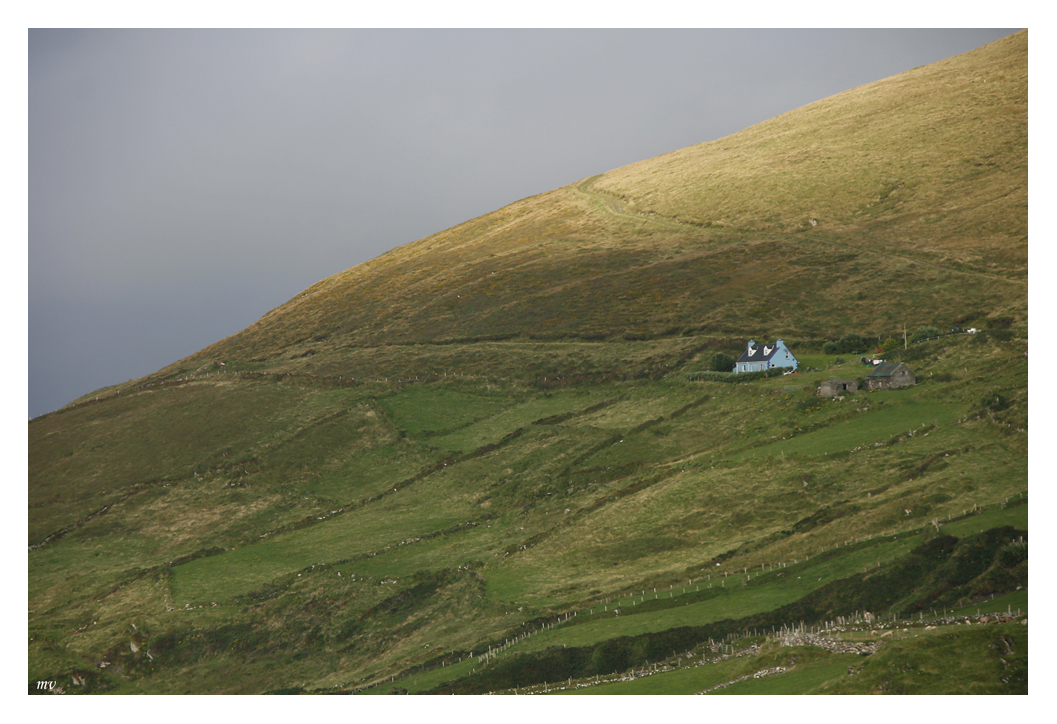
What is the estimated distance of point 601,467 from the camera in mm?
71688

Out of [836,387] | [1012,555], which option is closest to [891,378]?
[836,387]

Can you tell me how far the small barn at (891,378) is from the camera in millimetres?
71375

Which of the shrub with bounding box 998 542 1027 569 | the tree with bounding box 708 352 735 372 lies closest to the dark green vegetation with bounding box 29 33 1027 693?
the shrub with bounding box 998 542 1027 569

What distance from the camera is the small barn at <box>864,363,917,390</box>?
71375mm

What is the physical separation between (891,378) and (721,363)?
66.4 ft

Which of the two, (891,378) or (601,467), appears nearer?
(601,467)

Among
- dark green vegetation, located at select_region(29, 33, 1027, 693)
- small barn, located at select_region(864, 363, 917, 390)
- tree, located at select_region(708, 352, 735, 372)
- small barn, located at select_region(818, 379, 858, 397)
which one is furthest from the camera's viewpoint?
tree, located at select_region(708, 352, 735, 372)

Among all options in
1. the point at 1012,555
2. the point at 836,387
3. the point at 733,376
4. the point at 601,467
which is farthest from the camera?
the point at 733,376

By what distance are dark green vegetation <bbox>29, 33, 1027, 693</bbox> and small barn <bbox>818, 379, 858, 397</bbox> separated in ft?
5.18

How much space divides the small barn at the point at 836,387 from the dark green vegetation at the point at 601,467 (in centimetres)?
158

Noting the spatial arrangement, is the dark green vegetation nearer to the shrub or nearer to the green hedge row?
the shrub

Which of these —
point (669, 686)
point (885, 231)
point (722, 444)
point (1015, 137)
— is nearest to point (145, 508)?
point (722, 444)

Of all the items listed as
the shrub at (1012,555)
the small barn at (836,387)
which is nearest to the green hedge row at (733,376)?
the small barn at (836,387)

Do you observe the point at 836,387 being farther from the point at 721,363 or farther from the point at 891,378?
the point at 721,363
